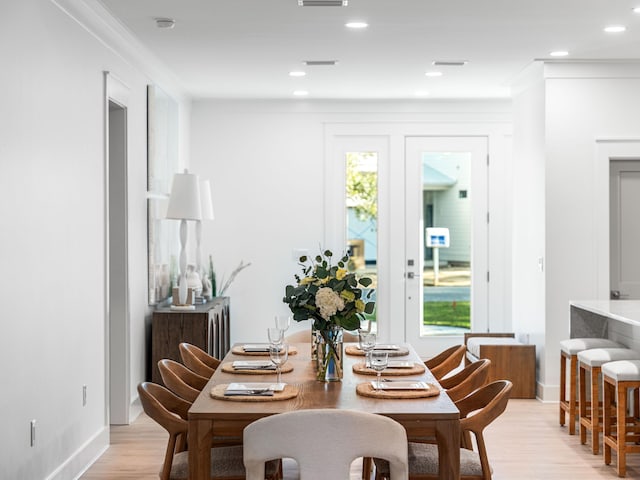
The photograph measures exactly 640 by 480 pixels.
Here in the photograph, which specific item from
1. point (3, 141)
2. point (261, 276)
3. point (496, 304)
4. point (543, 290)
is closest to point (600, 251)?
point (543, 290)

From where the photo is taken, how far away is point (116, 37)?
17.9ft

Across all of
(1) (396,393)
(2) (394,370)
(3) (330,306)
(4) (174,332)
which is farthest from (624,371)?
(4) (174,332)

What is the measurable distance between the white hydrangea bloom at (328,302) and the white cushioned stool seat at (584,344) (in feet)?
8.11

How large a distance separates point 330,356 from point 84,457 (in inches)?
74.1

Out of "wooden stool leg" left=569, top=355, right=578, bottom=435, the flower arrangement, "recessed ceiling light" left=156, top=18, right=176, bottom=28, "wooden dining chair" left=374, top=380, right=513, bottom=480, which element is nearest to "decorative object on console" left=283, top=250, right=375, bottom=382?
the flower arrangement

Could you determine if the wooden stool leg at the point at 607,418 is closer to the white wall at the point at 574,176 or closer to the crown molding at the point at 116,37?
the white wall at the point at 574,176

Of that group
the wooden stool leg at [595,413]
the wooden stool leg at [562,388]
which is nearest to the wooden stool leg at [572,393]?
the wooden stool leg at [562,388]

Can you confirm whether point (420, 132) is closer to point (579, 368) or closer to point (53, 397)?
point (579, 368)

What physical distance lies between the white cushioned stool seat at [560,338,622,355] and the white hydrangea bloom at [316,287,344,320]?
2472mm

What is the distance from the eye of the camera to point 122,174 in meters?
5.73

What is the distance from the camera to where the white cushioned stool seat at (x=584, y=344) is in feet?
18.1

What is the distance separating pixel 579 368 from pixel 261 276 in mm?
4015

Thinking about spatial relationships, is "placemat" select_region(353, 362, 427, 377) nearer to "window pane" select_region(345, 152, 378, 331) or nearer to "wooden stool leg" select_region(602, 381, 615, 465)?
"wooden stool leg" select_region(602, 381, 615, 465)

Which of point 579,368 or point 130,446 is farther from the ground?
point 579,368
